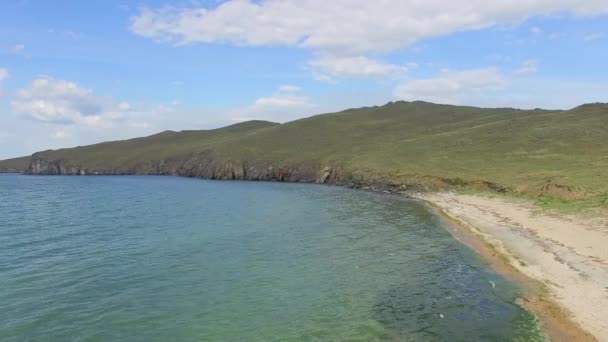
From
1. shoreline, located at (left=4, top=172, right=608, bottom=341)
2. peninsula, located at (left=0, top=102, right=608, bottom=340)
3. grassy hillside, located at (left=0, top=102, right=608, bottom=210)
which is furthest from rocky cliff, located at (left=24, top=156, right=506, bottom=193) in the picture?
shoreline, located at (left=4, top=172, right=608, bottom=341)

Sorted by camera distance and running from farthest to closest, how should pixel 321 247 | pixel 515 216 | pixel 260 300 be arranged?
pixel 515 216
pixel 321 247
pixel 260 300

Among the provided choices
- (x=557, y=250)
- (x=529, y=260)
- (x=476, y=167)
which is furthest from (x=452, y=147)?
(x=529, y=260)

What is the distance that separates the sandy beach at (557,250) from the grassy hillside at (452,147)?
7.14 meters

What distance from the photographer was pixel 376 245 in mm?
37375

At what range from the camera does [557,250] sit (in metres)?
31.6

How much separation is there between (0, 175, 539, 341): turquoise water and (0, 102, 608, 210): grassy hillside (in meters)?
22.8

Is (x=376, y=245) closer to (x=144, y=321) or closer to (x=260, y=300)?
(x=260, y=300)

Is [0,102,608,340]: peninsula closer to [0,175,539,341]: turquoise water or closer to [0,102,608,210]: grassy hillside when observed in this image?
[0,102,608,210]: grassy hillside

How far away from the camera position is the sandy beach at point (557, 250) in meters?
21.2

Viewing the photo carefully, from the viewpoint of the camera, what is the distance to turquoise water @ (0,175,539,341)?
20516 millimetres

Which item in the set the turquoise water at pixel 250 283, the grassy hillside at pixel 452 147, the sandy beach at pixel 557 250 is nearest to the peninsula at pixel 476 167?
the sandy beach at pixel 557 250

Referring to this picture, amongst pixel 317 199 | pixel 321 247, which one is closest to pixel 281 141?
pixel 317 199

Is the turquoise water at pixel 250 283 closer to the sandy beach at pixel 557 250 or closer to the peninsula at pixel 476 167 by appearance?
the sandy beach at pixel 557 250

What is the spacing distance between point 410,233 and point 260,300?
2144 centimetres
